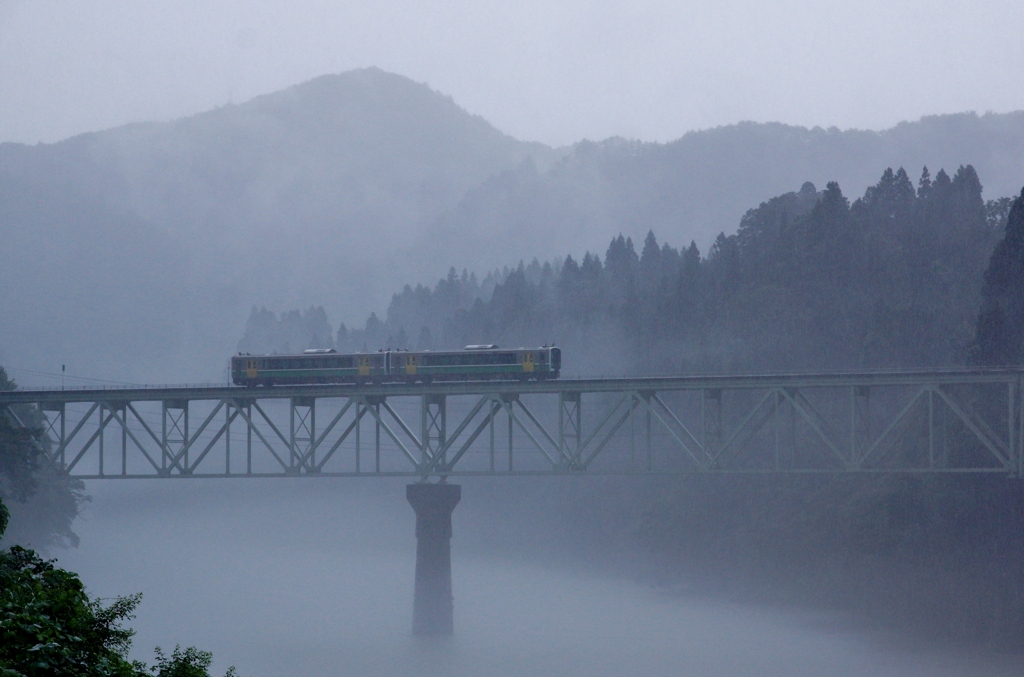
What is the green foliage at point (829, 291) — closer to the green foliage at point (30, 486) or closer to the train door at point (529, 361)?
the train door at point (529, 361)

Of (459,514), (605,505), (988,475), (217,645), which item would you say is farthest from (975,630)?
(459,514)

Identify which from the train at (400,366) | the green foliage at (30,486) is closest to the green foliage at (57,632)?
the train at (400,366)

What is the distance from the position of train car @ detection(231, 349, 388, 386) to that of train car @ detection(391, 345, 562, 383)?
137cm

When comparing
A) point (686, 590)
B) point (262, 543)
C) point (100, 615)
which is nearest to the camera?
point (100, 615)

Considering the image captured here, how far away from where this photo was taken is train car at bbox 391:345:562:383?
78.0 metres

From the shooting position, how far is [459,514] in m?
160

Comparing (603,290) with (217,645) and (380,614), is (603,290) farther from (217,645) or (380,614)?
(217,645)

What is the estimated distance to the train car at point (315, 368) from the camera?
266 feet

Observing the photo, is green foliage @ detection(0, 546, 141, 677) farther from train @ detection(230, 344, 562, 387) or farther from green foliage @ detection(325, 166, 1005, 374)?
green foliage @ detection(325, 166, 1005, 374)

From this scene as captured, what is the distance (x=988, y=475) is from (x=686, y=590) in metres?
31.6

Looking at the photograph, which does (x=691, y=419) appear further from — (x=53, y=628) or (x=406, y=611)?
(x=53, y=628)

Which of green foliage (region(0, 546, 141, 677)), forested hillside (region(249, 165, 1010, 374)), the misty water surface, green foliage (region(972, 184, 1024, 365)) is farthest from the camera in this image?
forested hillside (region(249, 165, 1010, 374))

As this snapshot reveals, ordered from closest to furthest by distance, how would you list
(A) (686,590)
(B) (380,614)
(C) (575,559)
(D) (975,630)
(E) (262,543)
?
1. (D) (975,630)
2. (B) (380,614)
3. (A) (686,590)
4. (C) (575,559)
5. (E) (262,543)

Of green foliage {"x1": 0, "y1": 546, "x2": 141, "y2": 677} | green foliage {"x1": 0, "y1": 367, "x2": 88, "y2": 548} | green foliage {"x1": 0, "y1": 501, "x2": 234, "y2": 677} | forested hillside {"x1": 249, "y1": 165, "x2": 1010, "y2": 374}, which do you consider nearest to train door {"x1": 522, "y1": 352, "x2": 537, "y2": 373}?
green foliage {"x1": 0, "y1": 367, "x2": 88, "y2": 548}
